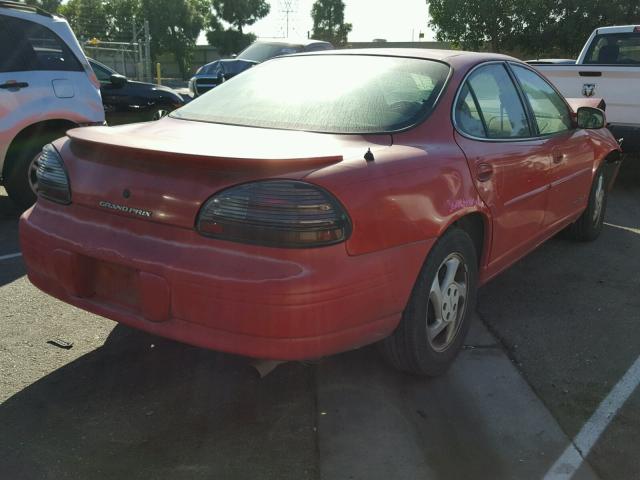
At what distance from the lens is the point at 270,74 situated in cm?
371

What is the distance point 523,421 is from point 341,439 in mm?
822

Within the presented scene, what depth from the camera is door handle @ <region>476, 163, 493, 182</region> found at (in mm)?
3162

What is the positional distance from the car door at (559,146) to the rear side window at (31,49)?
13.7 ft

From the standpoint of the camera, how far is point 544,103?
4344 millimetres

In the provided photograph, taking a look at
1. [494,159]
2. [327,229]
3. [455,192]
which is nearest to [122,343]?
[327,229]

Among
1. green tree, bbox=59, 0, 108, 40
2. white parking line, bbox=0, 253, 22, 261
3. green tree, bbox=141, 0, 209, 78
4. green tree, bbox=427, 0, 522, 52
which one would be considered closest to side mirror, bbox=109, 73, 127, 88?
white parking line, bbox=0, 253, 22, 261

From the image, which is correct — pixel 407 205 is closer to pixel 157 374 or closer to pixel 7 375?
pixel 157 374

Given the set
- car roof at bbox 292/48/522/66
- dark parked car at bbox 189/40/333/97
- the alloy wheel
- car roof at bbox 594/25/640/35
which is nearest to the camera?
the alloy wheel

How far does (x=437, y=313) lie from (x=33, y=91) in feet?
14.5

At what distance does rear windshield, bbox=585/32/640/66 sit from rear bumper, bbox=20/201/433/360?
7877 millimetres

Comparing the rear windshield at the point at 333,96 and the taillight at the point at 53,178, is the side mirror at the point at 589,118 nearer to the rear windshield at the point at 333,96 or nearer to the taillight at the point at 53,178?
A: the rear windshield at the point at 333,96

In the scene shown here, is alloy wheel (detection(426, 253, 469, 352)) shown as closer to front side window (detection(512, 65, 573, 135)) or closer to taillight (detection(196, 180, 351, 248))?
taillight (detection(196, 180, 351, 248))

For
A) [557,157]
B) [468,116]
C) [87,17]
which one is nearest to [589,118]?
[557,157]

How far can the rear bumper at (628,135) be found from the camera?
24.3ft
